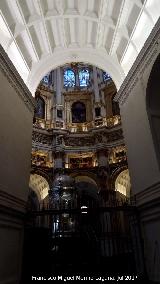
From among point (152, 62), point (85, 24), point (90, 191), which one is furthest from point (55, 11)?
point (90, 191)

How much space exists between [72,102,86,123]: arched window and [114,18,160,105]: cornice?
703 inches

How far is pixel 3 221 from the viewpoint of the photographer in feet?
20.7

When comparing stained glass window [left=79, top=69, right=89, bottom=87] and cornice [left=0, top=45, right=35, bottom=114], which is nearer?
cornice [left=0, top=45, right=35, bottom=114]

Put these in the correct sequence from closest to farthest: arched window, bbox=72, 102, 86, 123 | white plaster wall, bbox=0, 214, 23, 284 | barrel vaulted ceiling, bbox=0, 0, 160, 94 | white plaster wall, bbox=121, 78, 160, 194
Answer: white plaster wall, bbox=0, 214, 23, 284 → white plaster wall, bbox=121, 78, 160, 194 → barrel vaulted ceiling, bbox=0, 0, 160, 94 → arched window, bbox=72, 102, 86, 123

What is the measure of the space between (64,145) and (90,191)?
526 cm

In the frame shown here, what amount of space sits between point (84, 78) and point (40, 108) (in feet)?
21.6

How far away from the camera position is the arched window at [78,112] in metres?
27.5

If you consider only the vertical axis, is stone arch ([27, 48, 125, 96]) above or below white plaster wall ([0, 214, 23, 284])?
above

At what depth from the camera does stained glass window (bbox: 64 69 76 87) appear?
29250 millimetres

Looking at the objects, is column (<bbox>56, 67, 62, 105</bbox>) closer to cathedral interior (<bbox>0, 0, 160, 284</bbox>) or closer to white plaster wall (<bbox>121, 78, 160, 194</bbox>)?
cathedral interior (<bbox>0, 0, 160, 284</bbox>)

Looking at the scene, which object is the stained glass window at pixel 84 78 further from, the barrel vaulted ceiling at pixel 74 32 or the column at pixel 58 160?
the barrel vaulted ceiling at pixel 74 32

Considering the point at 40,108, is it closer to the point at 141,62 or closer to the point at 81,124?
the point at 81,124

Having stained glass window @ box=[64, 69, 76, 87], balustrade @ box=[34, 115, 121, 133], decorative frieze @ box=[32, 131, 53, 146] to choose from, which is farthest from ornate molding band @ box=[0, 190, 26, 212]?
stained glass window @ box=[64, 69, 76, 87]

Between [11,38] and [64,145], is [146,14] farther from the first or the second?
[64,145]
